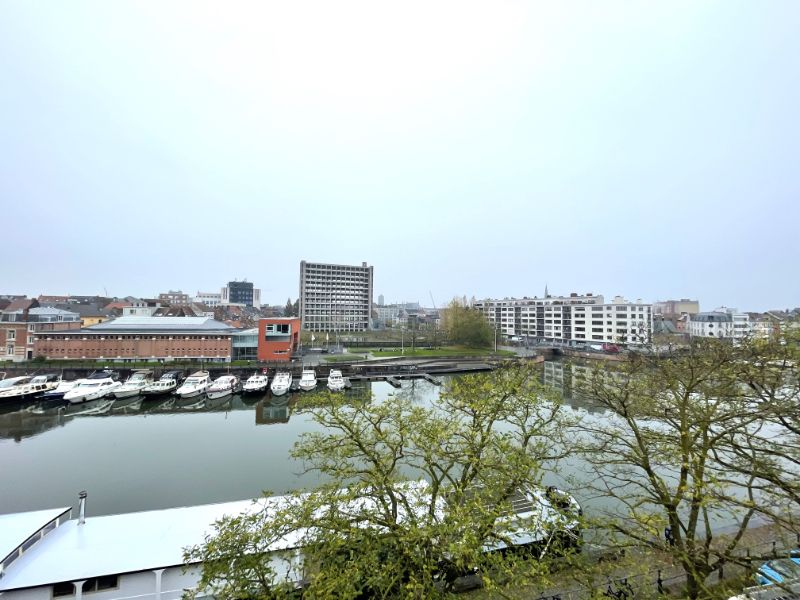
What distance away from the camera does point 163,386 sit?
78.2 feet

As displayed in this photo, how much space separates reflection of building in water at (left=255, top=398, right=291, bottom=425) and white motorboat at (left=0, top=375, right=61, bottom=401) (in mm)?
12975

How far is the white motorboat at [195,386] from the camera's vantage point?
75.8ft

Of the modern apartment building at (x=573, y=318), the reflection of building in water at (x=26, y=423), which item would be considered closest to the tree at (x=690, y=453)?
the reflection of building in water at (x=26, y=423)

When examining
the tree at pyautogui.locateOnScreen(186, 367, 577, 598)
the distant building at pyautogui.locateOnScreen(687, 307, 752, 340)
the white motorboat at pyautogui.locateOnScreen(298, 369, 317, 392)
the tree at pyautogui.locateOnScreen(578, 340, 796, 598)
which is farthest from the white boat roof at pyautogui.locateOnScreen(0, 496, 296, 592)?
the distant building at pyautogui.locateOnScreen(687, 307, 752, 340)

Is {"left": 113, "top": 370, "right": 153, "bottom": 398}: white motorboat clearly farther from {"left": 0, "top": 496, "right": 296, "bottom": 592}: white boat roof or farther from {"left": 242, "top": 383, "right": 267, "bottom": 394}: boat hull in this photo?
{"left": 0, "top": 496, "right": 296, "bottom": 592}: white boat roof

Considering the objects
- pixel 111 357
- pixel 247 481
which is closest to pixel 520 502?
pixel 247 481

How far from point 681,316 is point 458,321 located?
38725 mm

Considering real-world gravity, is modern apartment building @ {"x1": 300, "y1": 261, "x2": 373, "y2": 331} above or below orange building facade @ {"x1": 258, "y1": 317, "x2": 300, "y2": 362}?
above

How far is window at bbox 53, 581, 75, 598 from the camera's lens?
5.75 meters

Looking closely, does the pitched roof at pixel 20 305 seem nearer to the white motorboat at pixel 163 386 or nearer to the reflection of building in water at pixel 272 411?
A: the white motorboat at pixel 163 386

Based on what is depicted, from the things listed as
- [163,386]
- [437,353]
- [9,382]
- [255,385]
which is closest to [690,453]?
[255,385]

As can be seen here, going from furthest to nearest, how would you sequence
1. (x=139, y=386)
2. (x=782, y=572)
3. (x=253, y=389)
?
(x=253, y=389) < (x=139, y=386) < (x=782, y=572)

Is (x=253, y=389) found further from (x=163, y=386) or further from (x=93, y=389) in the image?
(x=93, y=389)

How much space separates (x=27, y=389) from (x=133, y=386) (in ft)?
16.9
